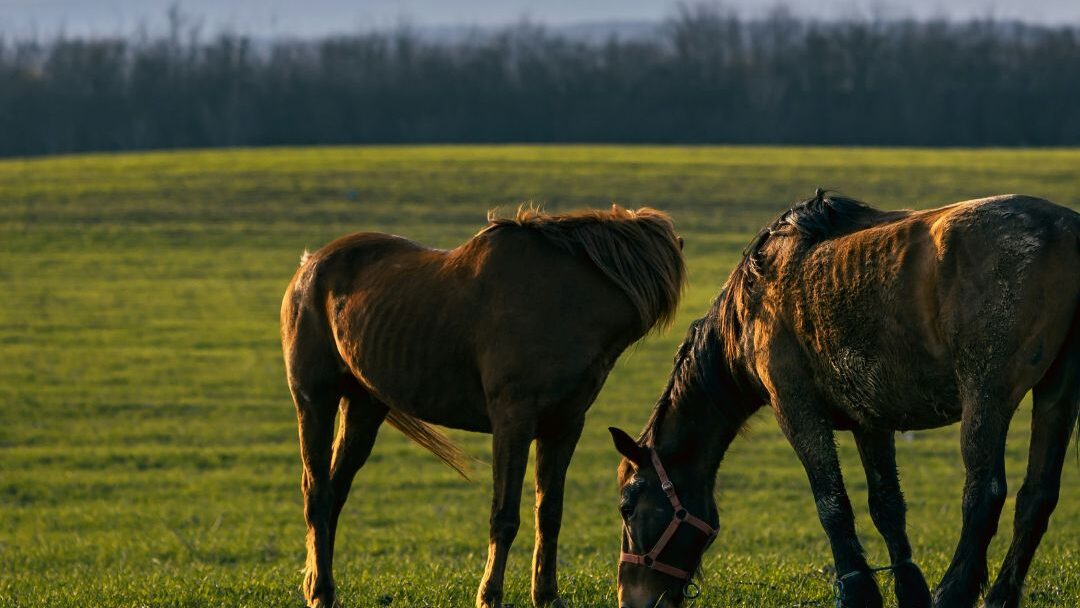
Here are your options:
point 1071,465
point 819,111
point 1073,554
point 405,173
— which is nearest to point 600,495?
point 1071,465

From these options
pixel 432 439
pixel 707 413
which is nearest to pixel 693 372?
→ pixel 707 413

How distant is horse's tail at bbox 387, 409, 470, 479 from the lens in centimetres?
732

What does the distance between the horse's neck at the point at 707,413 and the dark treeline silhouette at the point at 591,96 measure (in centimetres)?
6913

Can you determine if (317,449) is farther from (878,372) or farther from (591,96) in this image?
(591,96)

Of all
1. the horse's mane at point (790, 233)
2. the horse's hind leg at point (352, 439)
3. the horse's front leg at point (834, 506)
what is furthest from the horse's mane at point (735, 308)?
the horse's hind leg at point (352, 439)

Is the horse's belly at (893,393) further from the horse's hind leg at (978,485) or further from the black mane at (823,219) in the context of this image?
the black mane at (823,219)

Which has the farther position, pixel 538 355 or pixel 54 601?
pixel 54 601

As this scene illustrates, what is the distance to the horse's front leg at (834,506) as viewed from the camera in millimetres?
5379

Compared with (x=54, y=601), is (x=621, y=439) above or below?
above

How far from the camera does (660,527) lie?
583 centimetres

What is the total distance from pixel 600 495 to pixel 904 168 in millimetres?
33005

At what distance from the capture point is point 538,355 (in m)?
6.03

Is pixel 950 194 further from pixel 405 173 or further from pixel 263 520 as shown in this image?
pixel 263 520

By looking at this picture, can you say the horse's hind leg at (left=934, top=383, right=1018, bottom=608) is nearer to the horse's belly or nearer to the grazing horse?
the horse's belly
